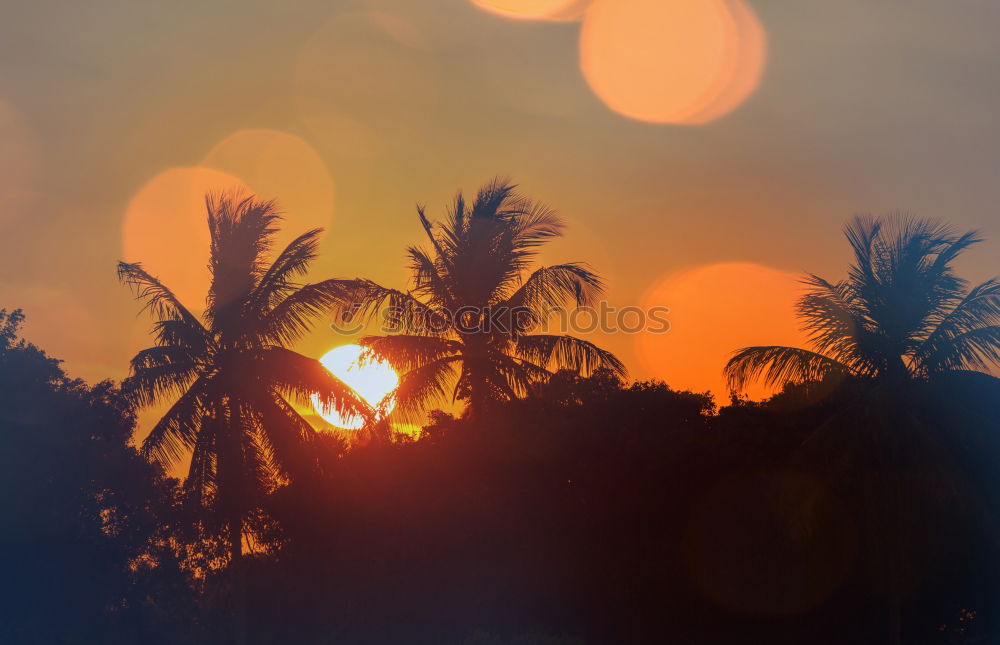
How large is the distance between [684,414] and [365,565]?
8386 mm

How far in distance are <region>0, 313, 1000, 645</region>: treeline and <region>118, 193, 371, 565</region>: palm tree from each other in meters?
1.02

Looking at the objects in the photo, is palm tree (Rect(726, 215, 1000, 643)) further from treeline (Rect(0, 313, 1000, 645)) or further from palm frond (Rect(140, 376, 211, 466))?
palm frond (Rect(140, 376, 211, 466))

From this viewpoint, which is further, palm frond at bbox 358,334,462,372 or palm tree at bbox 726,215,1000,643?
palm frond at bbox 358,334,462,372

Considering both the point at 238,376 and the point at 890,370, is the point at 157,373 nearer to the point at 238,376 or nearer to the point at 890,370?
the point at 238,376

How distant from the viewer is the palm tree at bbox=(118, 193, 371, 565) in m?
23.5

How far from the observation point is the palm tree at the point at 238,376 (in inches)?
925

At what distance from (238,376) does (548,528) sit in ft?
27.3

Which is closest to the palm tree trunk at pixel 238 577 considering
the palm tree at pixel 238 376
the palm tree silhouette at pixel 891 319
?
the palm tree at pixel 238 376

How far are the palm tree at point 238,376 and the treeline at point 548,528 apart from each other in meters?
1.02

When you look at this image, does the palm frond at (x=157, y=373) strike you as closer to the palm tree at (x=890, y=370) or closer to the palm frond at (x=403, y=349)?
the palm frond at (x=403, y=349)

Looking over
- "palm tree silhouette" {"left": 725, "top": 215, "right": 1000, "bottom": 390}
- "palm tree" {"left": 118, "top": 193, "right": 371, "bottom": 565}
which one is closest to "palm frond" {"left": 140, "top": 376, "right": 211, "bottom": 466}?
"palm tree" {"left": 118, "top": 193, "right": 371, "bottom": 565}

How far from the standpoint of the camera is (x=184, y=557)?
24.9 m

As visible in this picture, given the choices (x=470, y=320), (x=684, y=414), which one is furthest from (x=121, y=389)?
(x=684, y=414)

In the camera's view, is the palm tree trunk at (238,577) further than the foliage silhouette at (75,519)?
Yes
